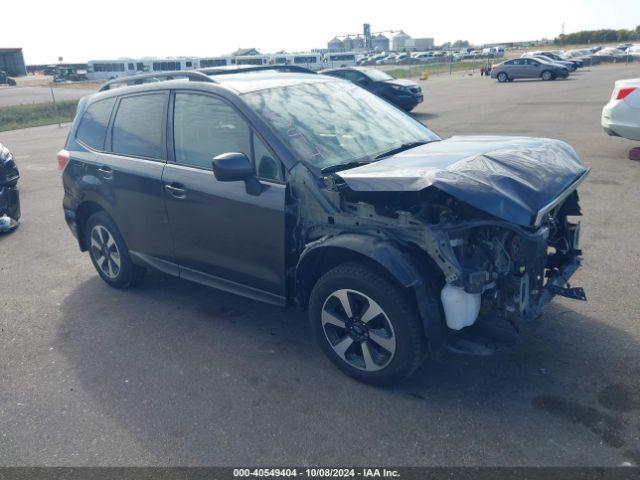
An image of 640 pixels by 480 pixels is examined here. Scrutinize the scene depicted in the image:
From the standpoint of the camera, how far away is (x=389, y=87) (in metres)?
19.2

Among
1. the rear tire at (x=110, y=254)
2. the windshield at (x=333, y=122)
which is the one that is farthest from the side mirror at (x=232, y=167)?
the rear tire at (x=110, y=254)

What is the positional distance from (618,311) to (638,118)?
636 centimetres

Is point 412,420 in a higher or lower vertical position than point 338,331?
lower

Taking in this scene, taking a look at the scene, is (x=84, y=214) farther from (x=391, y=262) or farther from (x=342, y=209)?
(x=391, y=262)

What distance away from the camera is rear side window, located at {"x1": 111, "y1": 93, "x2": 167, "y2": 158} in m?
4.66

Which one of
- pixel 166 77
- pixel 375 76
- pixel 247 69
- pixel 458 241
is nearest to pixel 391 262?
pixel 458 241

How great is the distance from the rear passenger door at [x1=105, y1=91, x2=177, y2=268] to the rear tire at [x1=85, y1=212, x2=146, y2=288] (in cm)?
15

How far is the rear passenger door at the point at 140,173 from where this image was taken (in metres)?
4.64

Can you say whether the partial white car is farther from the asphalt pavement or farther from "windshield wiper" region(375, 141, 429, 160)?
"windshield wiper" region(375, 141, 429, 160)

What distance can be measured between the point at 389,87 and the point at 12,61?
69.7 m

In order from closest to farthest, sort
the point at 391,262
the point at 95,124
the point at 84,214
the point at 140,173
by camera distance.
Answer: the point at 391,262 → the point at 140,173 → the point at 95,124 → the point at 84,214

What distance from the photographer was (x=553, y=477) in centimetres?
281

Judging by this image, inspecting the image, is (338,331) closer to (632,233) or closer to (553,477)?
(553,477)

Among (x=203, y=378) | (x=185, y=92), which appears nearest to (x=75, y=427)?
(x=203, y=378)
